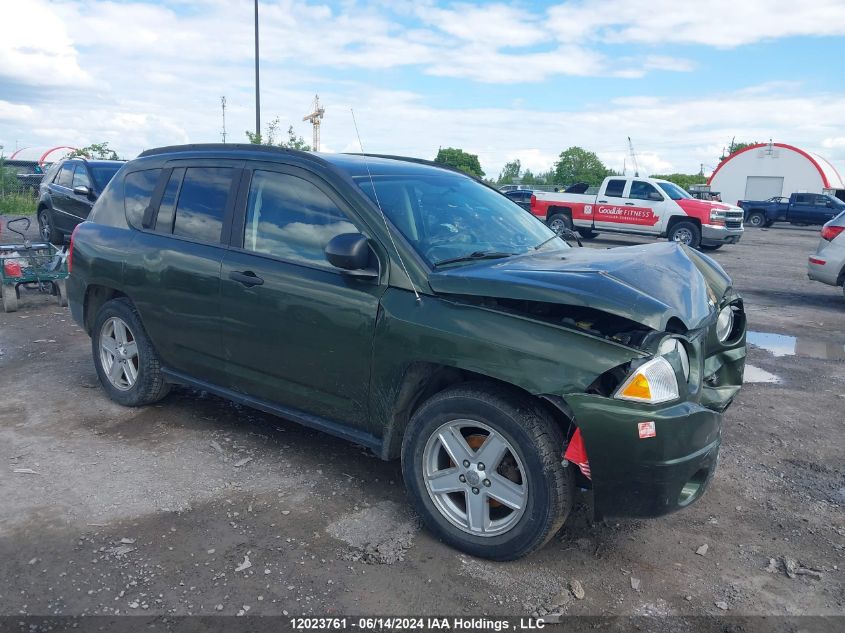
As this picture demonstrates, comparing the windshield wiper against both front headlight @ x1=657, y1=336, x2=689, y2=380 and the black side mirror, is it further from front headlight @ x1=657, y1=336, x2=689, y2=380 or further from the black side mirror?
front headlight @ x1=657, y1=336, x2=689, y2=380

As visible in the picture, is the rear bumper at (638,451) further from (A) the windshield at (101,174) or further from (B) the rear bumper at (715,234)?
(B) the rear bumper at (715,234)

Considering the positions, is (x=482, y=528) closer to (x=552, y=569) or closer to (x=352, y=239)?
(x=552, y=569)

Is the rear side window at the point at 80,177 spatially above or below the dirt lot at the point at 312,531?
above

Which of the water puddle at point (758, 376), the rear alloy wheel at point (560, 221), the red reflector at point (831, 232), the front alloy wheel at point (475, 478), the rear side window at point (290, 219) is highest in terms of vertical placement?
the rear side window at point (290, 219)

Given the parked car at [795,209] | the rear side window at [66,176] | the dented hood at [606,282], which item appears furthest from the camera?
the parked car at [795,209]

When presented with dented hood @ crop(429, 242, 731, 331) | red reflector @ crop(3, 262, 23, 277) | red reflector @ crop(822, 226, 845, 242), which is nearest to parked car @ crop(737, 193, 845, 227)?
red reflector @ crop(822, 226, 845, 242)

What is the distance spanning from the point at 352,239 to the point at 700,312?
1710mm

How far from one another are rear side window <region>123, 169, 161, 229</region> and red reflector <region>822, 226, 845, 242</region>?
9.68 metres

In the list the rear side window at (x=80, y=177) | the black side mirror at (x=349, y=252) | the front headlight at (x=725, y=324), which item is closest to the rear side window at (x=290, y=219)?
the black side mirror at (x=349, y=252)

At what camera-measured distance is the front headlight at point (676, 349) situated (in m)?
2.99

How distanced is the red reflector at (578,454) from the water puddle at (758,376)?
3790 millimetres

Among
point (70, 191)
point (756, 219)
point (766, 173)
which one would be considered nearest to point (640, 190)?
point (70, 191)

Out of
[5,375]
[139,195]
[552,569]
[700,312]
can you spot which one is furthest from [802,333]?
[5,375]

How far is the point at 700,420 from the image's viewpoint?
298cm
